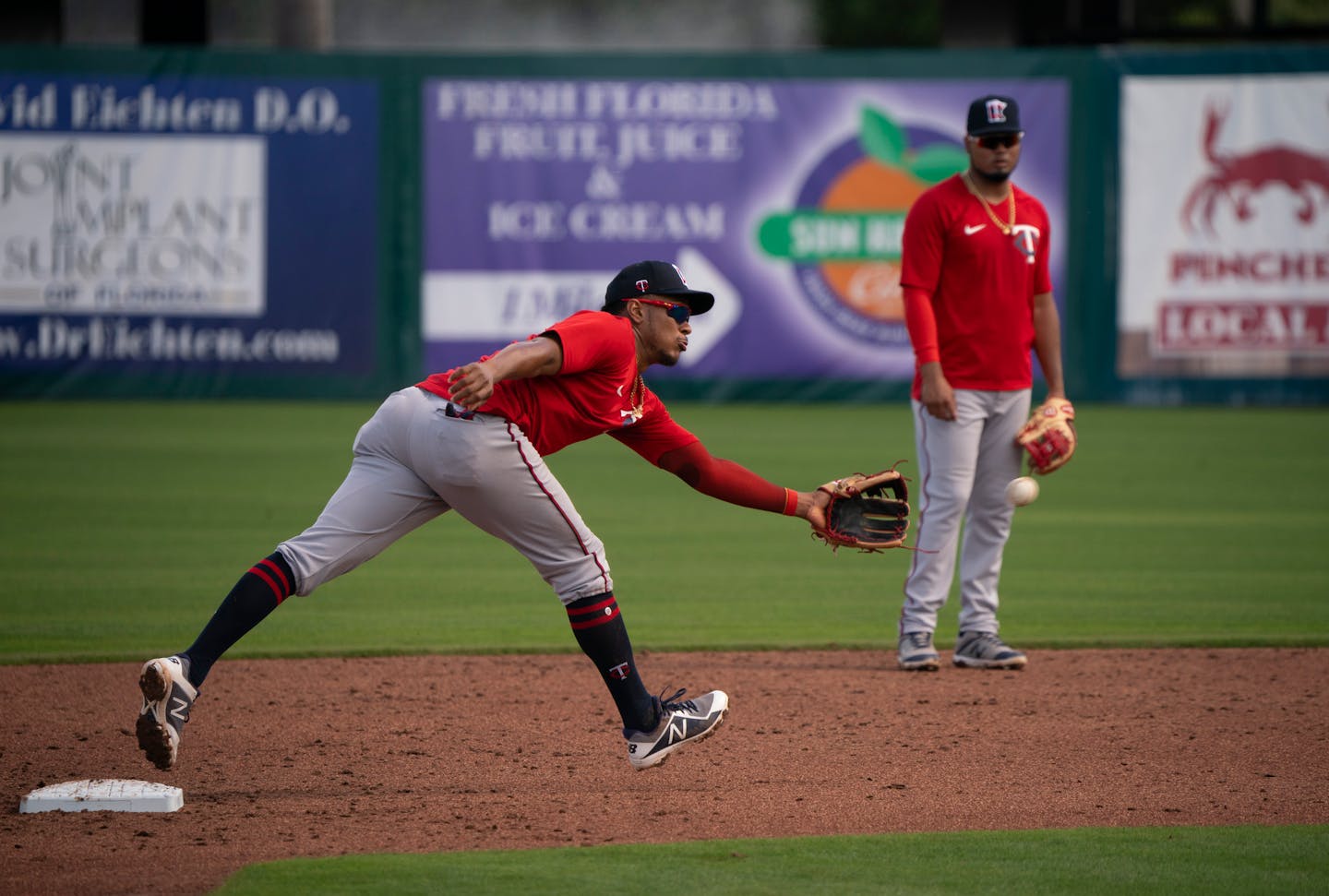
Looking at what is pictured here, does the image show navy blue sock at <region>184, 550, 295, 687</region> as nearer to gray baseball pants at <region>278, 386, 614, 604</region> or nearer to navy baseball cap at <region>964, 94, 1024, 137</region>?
gray baseball pants at <region>278, 386, 614, 604</region>

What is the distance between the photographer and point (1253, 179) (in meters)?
18.0

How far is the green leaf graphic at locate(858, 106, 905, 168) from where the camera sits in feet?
59.6

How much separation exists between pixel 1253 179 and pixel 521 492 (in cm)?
1494

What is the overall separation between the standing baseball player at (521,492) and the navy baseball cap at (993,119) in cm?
203

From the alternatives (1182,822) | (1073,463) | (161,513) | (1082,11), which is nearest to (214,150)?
(161,513)

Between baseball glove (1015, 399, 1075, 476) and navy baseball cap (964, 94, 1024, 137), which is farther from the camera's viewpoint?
baseball glove (1015, 399, 1075, 476)

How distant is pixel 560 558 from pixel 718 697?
0.72 m

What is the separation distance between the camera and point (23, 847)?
445cm

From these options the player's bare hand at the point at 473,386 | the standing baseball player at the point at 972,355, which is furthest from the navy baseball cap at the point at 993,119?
the player's bare hand at the point at 473,386

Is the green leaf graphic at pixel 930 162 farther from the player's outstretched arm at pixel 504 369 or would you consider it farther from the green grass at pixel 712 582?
the player's outstretched arm at pixel 504 369

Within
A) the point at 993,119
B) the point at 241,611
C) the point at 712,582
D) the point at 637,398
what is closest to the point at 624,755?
the point at 637,398

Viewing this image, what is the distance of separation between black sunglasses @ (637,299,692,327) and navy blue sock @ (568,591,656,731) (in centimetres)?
87

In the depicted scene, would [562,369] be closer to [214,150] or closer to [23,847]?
[23,847]

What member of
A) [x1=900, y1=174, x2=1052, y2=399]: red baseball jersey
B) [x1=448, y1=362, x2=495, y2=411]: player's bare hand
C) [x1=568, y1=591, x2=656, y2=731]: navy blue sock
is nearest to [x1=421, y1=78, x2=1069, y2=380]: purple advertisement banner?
[x1=900, y1=174, x2=1052, y2=399]: red baseball jersey
